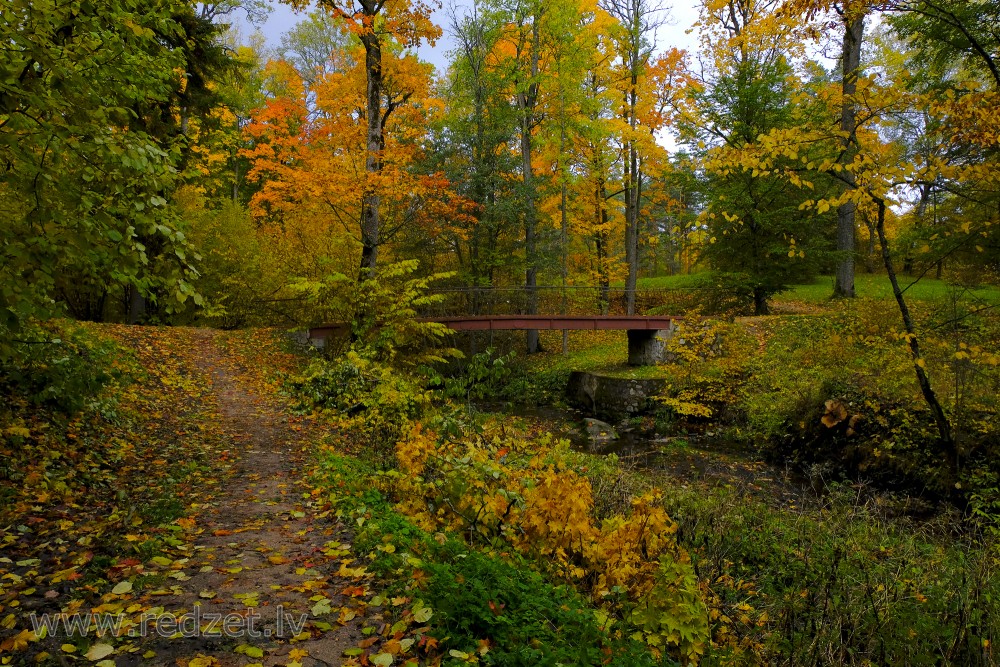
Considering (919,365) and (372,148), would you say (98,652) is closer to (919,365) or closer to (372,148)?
(919,365)

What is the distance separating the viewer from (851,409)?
10.2m

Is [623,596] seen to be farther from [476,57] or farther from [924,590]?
[476,57]

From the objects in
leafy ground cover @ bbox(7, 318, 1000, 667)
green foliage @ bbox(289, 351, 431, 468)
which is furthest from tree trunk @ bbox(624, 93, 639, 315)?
leafy ground cover @ bbox(7, 318, 1000, 667)

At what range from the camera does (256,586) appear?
138 inches

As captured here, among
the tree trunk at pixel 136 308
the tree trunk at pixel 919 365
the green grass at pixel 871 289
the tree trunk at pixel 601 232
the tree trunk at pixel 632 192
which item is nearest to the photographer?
the tree trunk at pixel 919 365

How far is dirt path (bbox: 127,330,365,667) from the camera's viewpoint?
282cm

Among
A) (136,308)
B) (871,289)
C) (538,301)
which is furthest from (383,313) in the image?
(871,289)

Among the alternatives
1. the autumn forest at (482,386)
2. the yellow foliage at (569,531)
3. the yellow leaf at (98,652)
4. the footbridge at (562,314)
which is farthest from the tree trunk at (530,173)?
the yellow leaf at (98,652)

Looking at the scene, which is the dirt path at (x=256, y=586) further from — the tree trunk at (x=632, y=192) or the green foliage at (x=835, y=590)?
the tree trunk at (x=632, y=192)

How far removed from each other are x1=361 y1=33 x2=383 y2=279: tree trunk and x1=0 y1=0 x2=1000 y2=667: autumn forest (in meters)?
0.10

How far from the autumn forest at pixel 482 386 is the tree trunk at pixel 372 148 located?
0.10 m

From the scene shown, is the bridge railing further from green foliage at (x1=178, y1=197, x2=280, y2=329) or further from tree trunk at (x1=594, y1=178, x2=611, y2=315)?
green foliage at (x1=178, y1=197, x2=280, y2=329)

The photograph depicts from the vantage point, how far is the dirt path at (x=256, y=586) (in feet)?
9.25

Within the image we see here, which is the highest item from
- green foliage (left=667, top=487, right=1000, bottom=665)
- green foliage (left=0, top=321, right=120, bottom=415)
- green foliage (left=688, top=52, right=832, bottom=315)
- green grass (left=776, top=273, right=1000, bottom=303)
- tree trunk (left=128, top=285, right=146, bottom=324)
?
green foliage (left=688, top=52, right=832, bottom=315)
